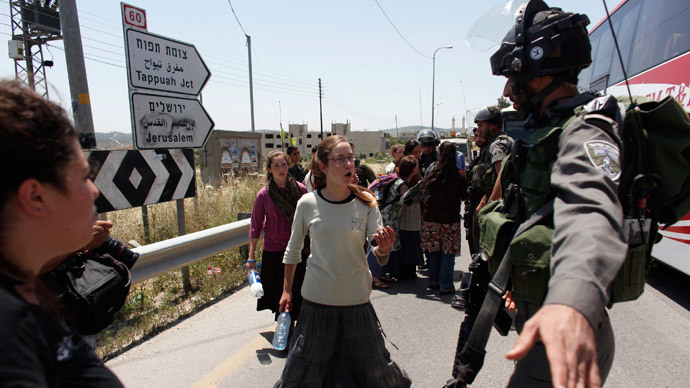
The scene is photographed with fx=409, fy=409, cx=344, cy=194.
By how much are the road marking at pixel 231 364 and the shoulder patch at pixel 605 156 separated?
3.13 metres

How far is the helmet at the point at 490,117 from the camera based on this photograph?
4.94 metres

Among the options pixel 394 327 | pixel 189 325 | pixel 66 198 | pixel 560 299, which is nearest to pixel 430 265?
pixel 394 327

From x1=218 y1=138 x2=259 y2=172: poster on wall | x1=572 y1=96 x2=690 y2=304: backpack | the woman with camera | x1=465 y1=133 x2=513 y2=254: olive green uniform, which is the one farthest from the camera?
x1=218 y1=138 x2=259 y2=172: poster on wall

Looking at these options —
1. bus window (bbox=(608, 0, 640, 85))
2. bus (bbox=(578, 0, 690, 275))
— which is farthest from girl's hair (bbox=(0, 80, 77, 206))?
bus window (bbox=(608, 0, 640, 85))

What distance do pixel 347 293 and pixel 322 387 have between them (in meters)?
0.61

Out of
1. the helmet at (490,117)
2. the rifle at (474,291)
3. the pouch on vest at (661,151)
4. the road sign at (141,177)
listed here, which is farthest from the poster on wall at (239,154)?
the pouch on vest at (661,151)

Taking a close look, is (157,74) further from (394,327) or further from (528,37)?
(528,37)

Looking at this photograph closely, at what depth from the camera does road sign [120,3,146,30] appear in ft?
15.1

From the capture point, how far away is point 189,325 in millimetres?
4312

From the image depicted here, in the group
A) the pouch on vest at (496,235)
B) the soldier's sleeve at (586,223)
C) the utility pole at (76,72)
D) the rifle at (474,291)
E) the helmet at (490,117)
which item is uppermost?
the utility pole at (76,72)

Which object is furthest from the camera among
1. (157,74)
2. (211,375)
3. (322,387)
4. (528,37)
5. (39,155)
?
(157,74)

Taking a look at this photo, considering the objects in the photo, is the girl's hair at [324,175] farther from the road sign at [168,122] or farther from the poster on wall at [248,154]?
the poster on wall at [248,154]

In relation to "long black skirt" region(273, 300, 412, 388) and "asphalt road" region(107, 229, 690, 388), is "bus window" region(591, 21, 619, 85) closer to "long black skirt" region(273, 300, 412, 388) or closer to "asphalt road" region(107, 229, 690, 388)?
"asphalt road" region(107, 229, 690, 388)

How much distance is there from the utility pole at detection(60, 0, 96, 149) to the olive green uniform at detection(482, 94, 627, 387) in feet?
17.0
